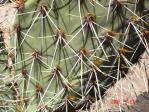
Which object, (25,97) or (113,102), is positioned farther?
(113,102)

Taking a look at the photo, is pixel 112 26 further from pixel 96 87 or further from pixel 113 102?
pixel 113 102

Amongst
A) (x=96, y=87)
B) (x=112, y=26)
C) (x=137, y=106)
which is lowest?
(x=137, y=106)

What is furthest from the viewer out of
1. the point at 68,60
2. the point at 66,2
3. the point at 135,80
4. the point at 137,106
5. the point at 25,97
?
the point at 135,80

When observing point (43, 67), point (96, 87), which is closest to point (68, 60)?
point (43, 67)

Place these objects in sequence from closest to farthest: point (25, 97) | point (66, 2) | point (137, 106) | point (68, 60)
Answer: point (66, 2) < point (68, 60) < point (25, 97) < point (137, 106)

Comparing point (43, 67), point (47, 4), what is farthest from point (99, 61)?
point (47, 4)

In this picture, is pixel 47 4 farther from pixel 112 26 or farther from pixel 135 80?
pixel 135 80

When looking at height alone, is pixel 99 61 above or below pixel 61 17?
below
